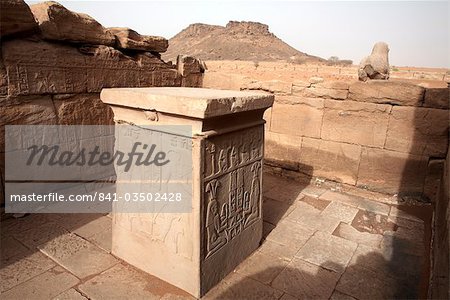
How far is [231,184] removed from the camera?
2.49m

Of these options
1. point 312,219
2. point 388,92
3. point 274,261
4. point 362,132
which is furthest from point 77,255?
point 388,92

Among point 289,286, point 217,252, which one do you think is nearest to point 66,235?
point 217,252

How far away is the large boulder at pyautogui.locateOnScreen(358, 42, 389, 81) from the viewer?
247 inches

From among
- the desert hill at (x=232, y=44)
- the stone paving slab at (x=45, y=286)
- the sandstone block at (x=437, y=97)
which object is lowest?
the stone paving slab at (x=45, y=286)

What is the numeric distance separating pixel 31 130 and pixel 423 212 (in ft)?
16.4

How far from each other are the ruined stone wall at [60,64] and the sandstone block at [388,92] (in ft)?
10.9

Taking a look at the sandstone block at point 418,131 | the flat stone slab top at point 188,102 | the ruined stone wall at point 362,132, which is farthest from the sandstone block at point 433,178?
the flat stone slab top at point 188,102

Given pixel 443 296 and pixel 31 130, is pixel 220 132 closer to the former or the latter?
pixel 443 296

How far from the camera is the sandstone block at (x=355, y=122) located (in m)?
4.46

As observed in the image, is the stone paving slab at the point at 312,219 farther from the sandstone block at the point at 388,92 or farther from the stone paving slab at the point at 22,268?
the stone paving slab at the point at 22,268

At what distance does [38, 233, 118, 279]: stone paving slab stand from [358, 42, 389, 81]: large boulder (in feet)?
19.0

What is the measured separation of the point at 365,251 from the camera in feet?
9.94

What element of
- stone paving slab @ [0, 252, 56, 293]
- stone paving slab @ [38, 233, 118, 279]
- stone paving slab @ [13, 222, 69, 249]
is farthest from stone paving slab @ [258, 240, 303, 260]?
stone paving slab @ [13, 222, 69, 249]

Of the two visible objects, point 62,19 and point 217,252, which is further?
point 62,19
